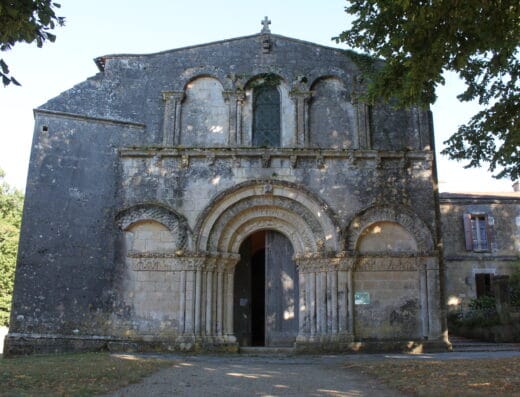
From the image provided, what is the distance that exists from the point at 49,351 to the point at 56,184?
12.6 ft

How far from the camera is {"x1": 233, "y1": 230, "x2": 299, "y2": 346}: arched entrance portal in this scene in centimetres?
1368

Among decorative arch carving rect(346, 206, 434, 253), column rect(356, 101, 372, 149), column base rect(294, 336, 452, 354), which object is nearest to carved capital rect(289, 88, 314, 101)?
column rect(356, 101, 372, 149)

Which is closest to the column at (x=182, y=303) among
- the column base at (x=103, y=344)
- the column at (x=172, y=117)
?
the column base at (x=103, y=344)

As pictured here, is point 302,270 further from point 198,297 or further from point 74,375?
point 74,375

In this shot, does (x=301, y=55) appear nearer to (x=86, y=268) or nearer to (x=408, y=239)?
(x=408, y=239)

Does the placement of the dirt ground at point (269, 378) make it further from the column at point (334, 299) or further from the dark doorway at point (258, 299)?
the dark doorway at point (258, 299)

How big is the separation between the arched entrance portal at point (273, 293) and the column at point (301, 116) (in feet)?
7.97

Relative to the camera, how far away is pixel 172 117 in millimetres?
14602

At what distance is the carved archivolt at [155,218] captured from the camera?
1334 cm

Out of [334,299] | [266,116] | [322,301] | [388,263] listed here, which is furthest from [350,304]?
[266,116]

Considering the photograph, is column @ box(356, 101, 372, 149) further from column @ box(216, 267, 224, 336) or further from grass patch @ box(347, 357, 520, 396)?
grass patch @ box(347, 357, 520, 396)

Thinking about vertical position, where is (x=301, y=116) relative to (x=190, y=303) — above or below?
above

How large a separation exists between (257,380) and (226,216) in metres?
5.81

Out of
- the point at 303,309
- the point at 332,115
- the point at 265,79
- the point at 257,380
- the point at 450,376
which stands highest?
the point at 265,79
